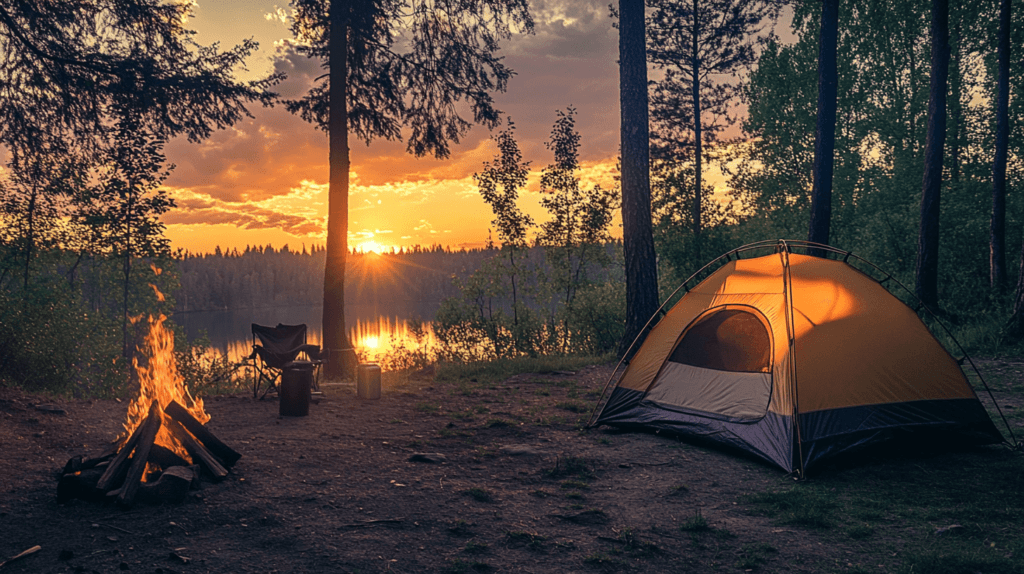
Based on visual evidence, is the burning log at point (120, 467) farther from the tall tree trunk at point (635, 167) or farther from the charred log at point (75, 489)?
the tall tree trunk at point (635, 167)

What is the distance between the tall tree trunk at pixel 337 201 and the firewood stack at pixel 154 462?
5255mm

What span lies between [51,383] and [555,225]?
1190 cm

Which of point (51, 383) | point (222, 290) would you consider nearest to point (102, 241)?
point (51, 383)

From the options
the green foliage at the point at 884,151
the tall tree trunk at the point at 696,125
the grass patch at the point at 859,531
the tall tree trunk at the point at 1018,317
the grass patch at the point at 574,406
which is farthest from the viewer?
the tall tree trunk at the point at 696,125

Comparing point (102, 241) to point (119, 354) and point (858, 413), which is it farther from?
point (858, 413)

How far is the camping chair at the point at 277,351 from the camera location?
26.8 feet

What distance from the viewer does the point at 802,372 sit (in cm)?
535

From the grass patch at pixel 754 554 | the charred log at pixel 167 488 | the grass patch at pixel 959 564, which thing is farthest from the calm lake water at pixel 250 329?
the grass patch at pixel 959 564

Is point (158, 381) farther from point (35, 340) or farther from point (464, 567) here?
point (35, 340)

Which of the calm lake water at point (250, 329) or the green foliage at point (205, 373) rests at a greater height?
the green foliage at point (205, 373)

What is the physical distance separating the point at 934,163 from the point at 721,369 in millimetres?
9144

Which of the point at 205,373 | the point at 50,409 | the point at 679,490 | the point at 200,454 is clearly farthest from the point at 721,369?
the point at 205,373

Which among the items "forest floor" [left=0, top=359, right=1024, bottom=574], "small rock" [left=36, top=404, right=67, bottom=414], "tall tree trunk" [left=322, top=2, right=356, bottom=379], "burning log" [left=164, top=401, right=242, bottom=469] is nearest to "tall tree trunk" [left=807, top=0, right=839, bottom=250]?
"forest floor" [left=0, top=359, right=1024, bottom=574]

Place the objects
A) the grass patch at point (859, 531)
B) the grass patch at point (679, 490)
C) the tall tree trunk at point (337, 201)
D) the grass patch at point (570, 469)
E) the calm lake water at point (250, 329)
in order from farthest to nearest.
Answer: the calm lake water at point (250, 329) → the tall tree trunk at point (337, 201) → the grass patch at point (570, 469) → the grass patch at point (679, 490) → the grass patch at point (859, 531)
